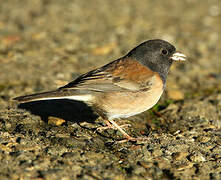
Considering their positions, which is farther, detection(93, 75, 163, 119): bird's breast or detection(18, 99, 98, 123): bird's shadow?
detection(18, 99, 98, 123): bird's shadow

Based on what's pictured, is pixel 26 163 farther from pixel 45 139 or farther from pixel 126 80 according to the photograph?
pixel 126 80

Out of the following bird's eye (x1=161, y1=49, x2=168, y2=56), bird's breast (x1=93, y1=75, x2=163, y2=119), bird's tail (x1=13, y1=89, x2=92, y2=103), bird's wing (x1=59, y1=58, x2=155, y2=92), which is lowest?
bird's breast (x1=93, y1=75, x2=163, y2=119)

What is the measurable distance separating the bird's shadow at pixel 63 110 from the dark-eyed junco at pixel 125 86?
34cm

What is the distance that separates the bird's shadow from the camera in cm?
405

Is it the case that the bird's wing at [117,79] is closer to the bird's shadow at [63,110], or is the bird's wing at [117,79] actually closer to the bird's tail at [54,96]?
the bird's tail at [54,96]

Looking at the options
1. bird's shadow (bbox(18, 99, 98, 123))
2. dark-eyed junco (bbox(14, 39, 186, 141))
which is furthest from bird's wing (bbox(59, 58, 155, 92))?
bird's shadow (bbox(18, 99, 98, 123))

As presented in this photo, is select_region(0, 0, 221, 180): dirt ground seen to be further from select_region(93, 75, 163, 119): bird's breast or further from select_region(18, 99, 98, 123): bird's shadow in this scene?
select_region(93, 75, 163, 119): bird's breast

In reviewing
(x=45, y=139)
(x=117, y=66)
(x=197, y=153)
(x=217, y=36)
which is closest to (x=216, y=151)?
(x=197, y=153)

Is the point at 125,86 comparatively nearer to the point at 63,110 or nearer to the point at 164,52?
the point at 164,52

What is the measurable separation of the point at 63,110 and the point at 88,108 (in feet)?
1.06

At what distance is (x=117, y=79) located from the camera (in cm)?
375

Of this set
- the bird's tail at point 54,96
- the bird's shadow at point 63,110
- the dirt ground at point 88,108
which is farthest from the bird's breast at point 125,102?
the bird's shadow at point 63,110

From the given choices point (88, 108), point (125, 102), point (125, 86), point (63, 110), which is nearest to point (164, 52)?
point (125, 86)

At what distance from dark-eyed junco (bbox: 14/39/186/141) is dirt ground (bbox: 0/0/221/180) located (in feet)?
1.07
